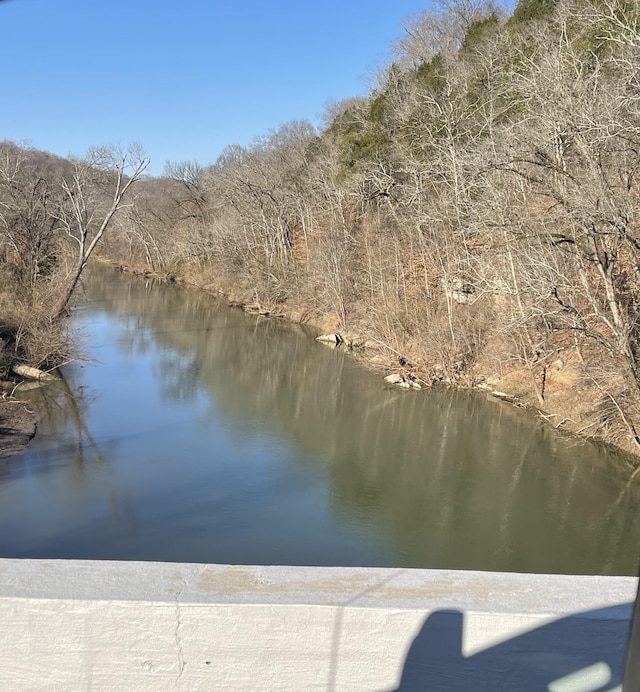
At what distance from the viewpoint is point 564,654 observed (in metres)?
1.52

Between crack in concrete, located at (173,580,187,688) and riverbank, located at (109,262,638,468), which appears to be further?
riverbank, located at (109,262,638,468)

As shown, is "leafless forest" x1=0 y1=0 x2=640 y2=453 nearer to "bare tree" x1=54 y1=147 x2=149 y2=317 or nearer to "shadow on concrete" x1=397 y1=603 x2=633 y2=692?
"bare tree" x1=54 y1=147 x2=149 y2=317

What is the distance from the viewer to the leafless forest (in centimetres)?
985

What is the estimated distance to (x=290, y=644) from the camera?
152cm

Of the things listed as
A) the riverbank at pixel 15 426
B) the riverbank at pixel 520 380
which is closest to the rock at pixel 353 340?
the riverbank at pixel 520 380

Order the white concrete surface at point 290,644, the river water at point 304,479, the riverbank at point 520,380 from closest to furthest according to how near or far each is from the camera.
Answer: the white concrete surface at point 290,644
the river water at point 304,479
the riverbank at point 520,380

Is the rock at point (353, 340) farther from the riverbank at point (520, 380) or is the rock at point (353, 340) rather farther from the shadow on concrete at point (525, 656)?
the shadow on concrete at point (525, 656)

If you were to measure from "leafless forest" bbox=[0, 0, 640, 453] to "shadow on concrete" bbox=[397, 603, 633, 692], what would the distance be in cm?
796

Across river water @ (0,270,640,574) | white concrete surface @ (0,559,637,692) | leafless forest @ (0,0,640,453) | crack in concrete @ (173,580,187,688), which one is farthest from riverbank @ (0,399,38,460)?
crack in concrete @ (173,580,187,688)

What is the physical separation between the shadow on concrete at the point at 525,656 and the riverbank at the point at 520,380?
936 centimetres

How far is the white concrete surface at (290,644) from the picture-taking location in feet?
4.92

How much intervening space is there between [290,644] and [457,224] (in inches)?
577

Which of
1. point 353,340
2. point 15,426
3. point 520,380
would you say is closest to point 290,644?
point 15,426

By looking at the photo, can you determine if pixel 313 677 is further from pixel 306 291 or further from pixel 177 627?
pixel 306 291
